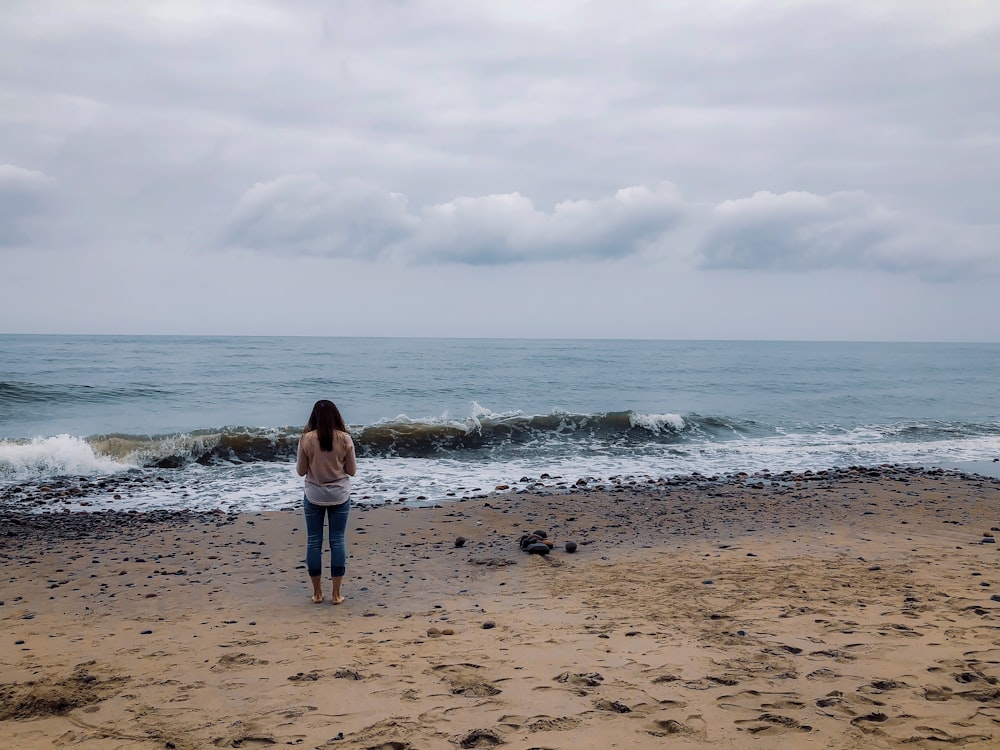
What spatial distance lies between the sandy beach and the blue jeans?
0.39 metres

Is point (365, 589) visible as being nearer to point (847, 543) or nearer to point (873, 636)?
point (873, 636)

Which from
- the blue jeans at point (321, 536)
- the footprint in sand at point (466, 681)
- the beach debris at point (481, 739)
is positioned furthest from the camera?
the blue jeans at point (321, 536)

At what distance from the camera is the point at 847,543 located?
8.34 metres

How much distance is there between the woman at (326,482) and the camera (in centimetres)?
664

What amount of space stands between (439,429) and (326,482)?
12173 mm

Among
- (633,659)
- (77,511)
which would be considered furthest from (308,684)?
(77,511)

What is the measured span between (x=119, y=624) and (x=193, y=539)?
3.23 metres

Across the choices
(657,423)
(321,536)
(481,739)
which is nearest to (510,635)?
(481,739)

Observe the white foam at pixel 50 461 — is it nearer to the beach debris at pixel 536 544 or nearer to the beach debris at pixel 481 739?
the beach debris at pixel 536 544

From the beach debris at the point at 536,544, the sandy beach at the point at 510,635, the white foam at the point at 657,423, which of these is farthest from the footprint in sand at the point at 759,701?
the white foam at the point at 657,423

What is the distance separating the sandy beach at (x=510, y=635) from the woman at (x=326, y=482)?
1.27 feet

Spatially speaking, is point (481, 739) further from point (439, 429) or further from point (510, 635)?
point (439, 429)

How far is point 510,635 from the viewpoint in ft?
17.8

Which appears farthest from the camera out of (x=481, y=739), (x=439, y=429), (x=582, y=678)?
(x=439, y=429)
